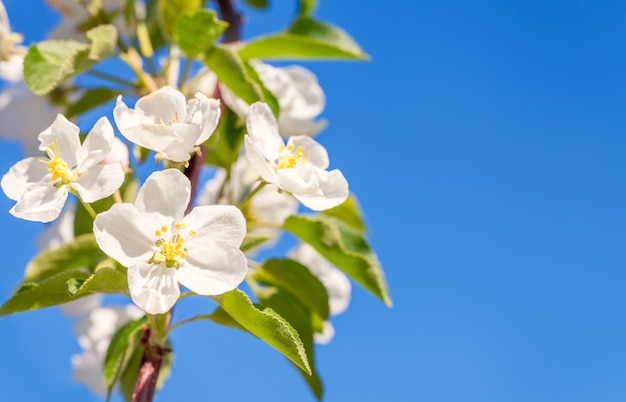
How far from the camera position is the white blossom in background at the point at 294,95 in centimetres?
150

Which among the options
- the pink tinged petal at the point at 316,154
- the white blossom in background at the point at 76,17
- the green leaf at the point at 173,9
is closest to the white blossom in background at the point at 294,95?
the green leaf at the point at 173,9

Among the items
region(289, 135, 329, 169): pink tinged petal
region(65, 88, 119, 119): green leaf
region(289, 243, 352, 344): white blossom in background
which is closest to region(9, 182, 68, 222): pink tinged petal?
region(289, 135, 329, 169): pink tinged petal

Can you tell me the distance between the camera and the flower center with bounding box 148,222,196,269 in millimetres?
876

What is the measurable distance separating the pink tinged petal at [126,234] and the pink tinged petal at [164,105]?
0.52ft

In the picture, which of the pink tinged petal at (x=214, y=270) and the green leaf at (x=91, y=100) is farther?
the green leaf at (x=91, y=100)

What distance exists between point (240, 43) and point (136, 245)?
2.53 ft

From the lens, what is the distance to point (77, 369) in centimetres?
171

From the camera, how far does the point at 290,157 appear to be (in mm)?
1054

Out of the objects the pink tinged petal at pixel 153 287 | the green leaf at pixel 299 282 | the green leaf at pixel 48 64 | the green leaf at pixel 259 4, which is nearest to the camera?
the pink tinged petal at pixel 153 287

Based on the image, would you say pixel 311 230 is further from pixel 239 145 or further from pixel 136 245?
pixel 136 245

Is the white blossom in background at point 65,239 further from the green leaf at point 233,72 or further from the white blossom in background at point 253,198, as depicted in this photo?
the green leaf at point 233,72

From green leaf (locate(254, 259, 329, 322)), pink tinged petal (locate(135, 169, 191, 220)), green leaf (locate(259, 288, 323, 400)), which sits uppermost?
pink tinged petal (locate(135, 169, 191, 220))

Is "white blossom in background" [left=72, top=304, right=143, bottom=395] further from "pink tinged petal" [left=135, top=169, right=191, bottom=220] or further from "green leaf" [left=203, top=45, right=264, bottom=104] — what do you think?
"pink tinged petal" [left=135, top=169, right=191, bottom=220]

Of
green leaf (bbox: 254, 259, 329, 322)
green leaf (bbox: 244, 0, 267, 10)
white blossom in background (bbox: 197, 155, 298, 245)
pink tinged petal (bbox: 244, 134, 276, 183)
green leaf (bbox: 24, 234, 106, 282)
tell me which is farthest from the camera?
green leaf (bbox: 244, 0, 267, 10)
